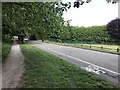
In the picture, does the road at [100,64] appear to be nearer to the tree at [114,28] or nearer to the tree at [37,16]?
the tree at [37,16]

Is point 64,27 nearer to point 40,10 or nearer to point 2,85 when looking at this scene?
point 40,10

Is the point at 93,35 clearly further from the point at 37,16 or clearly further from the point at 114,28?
the point at 37,16

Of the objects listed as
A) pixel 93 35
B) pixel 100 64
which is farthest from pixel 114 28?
pixel 100 64

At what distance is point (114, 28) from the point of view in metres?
57.9

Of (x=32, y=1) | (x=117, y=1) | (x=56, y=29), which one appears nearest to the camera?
(x=117, y=1)

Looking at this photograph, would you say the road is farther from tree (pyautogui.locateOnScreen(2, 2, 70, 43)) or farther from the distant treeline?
the distant treeline

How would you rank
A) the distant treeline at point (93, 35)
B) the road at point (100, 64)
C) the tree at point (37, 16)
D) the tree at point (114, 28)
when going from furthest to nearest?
the distant treeline at point (93, 35)
the tree at point (114, 28)
the tree at point (37, 16)
the road at point (100, 64)

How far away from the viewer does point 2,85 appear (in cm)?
852

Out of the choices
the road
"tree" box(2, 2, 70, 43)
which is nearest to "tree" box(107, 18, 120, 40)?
the road

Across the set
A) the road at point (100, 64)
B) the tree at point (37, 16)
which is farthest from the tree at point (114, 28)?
the tree at point (37, 16)

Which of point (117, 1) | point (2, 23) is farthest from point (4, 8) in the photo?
point (117, 1)

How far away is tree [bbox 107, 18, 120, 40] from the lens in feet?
181

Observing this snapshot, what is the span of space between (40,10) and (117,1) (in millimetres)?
7235

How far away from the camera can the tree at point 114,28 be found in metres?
55.0
